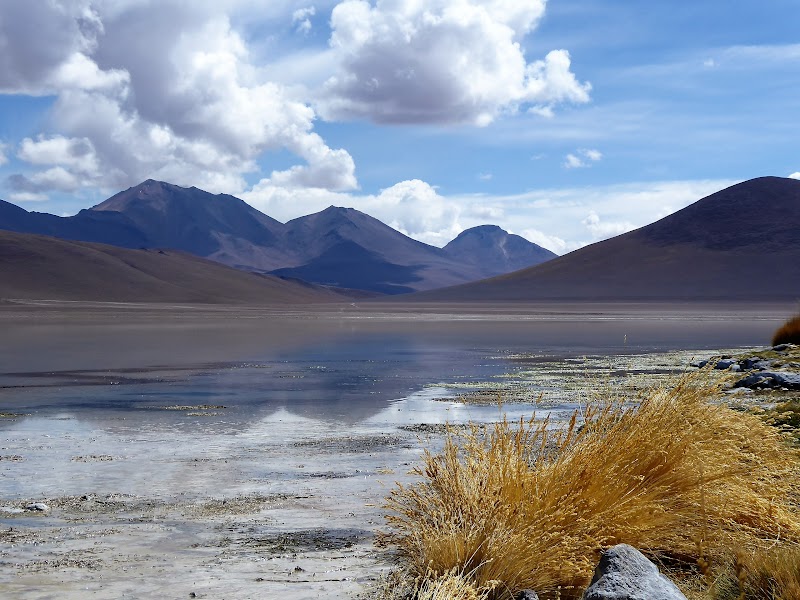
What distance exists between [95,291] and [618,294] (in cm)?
6684

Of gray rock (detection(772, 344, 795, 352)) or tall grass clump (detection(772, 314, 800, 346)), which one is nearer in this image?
gray rock (detection(772, 344, 795, 352))

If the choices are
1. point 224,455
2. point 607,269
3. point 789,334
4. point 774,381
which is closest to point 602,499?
point 224,455

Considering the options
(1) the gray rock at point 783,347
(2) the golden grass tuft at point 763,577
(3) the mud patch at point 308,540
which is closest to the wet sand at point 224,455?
(3) the mud patch at point 308,540

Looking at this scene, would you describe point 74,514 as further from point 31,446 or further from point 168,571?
point 31,446

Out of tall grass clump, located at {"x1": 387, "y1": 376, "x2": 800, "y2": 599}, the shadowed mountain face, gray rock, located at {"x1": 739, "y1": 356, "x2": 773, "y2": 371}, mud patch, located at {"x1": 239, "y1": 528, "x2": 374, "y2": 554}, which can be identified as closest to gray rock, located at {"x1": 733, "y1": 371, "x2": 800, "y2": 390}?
gray rock, located at {"x1": 739, "y1": 356, "x2": 773, "y2": 371}

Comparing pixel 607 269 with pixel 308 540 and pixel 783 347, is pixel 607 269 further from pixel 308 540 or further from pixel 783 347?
pixel 308 540

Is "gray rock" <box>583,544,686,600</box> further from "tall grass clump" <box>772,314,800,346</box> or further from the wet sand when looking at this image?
"tall grass clump" <box>772,314,800,346</box>

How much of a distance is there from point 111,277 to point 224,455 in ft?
424

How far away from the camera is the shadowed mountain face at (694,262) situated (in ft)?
419

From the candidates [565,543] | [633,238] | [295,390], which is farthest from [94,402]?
[633,238]

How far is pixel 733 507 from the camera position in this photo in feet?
20.1

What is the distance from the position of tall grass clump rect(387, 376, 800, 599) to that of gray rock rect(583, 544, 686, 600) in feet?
1.59

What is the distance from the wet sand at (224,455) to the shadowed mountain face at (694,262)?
4014 inches

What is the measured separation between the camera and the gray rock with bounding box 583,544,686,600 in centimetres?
466
